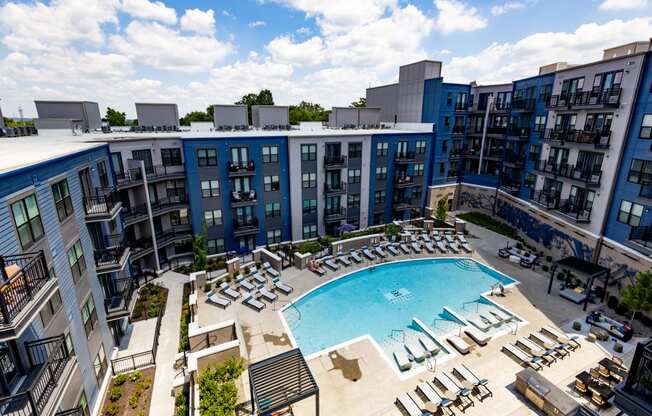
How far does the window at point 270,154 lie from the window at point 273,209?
4474 mm

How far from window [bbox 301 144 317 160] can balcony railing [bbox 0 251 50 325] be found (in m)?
24.0

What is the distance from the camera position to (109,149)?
76.4 feet

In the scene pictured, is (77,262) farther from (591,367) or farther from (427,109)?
(427,109)

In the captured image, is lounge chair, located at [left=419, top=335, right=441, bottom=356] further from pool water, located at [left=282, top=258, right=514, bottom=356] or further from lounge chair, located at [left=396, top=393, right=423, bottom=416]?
lounge chair, located at [left=396, top=393, right=423, bottom=416]

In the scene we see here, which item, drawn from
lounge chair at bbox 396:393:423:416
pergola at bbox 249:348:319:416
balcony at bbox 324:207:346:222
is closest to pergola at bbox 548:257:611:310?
lounge chair at bbox 396:393:423:416

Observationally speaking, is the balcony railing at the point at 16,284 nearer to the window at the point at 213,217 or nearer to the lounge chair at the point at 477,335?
the window at the point at 213,217

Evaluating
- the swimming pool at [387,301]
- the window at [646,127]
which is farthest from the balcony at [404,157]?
the window at [646,127]

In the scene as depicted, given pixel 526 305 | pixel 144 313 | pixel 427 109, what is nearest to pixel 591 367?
pixel 526 305

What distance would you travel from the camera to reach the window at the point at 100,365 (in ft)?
51.9

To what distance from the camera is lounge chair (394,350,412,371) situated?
1780 centimetres

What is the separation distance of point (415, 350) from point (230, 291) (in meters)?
14.6

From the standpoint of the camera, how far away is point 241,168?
97.9 feet

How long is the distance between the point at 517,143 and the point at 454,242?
16.2 metres

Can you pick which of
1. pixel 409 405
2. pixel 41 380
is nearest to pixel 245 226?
pixel 41 380
